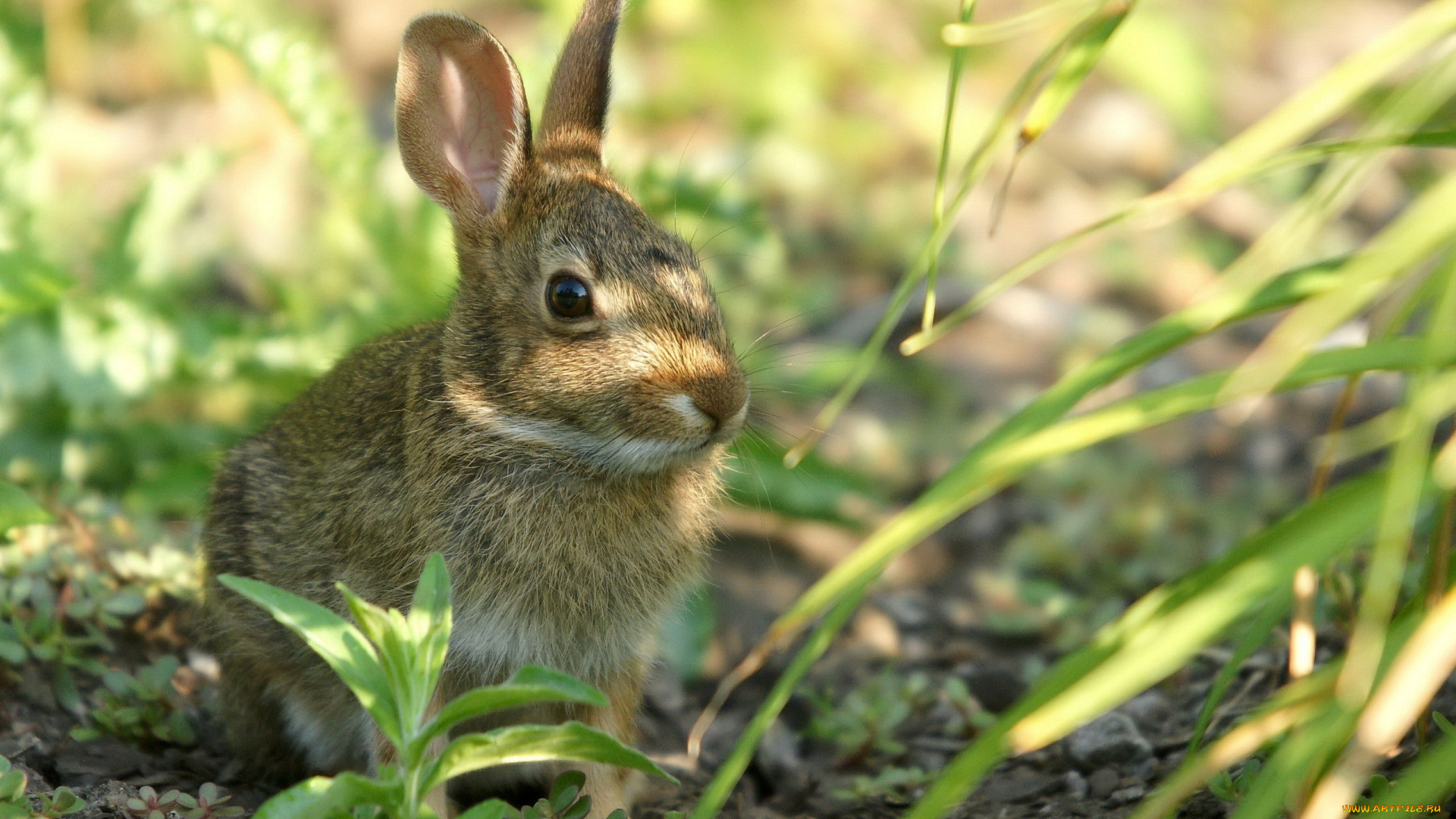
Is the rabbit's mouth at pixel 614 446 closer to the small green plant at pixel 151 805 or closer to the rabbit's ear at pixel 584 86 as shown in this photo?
the rabbit's ear at pixel 584 86

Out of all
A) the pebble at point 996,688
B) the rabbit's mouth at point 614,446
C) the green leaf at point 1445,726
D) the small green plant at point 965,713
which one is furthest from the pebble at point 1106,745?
the rabbit's mouth at point 614,446

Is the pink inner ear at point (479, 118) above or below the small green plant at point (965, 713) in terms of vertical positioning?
above

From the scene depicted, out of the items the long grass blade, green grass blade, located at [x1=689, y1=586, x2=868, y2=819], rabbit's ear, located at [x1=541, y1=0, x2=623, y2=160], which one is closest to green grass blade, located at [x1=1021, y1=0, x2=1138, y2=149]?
green grass blade, located at [x1=689, y1=586, x2=868, y2=819]

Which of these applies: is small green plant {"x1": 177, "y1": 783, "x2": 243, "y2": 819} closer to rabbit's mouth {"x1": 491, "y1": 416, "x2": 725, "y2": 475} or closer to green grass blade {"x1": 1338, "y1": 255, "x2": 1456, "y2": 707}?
rabbit's mouth {"x1": 491, "y1": 416, "x2": 725, "y2": 475}

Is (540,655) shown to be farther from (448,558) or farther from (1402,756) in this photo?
(1402,756)

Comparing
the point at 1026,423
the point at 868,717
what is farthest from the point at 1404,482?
the point at 868,717

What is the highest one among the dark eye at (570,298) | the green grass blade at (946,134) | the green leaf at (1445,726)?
the green grass blade at (946,134)
